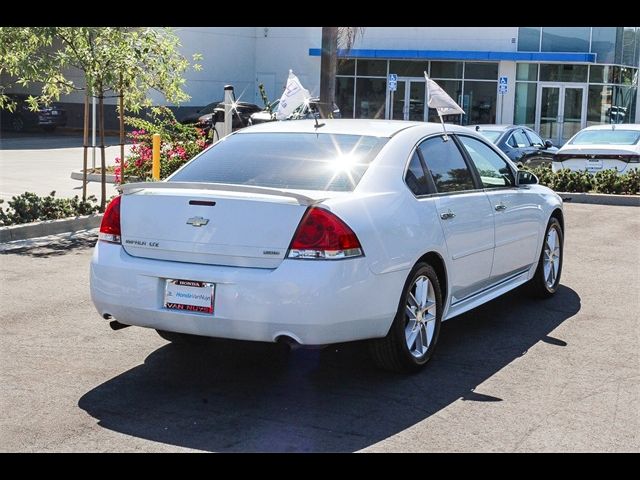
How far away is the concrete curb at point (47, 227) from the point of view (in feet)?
35.8

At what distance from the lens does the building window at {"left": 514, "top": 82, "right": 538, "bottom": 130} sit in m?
39.7

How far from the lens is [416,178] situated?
6.25 metres

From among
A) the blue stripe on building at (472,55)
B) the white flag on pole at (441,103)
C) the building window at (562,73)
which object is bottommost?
the white flag on pole at (441,103)

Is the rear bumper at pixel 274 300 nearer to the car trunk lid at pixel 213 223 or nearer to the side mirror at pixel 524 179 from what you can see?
the car trunk lid at pixel 213 223

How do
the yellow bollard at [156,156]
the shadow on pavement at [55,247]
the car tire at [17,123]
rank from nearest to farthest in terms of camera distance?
the shadow on pavement at [55,247] < the yellow bollard at [156,156] < the car tire at [17,123]

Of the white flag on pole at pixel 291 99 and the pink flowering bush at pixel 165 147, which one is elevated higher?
the white flag on pole at pixel 291 99

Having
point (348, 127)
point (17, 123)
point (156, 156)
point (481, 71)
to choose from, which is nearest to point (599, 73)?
point (481, 71)

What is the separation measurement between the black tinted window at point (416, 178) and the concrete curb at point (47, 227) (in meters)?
6.12

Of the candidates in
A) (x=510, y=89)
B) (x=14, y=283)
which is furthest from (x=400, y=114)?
(x=14, y=283)

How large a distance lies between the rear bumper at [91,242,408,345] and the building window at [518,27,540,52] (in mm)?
35420

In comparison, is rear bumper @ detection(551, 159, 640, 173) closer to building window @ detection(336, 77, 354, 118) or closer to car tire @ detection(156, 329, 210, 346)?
car tire @ detection(156, 329, 210, 346)

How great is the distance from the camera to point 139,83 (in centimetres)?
1329

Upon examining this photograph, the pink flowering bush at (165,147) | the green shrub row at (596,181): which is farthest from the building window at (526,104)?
the pink flowering bush at (165,147)

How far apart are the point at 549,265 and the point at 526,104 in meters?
32.8
